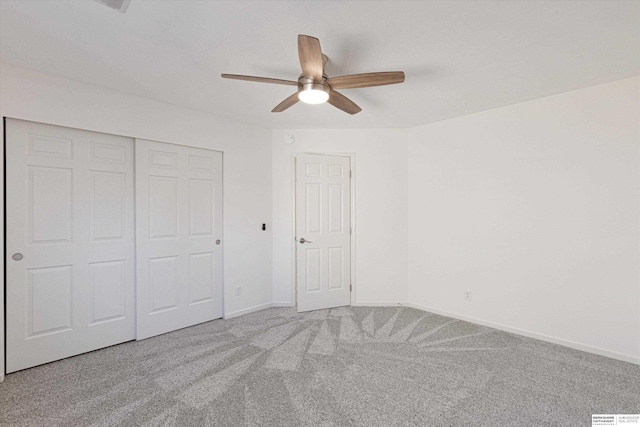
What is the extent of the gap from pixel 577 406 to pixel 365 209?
2715 millimetres

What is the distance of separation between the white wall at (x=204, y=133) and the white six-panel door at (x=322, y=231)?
0.48 m

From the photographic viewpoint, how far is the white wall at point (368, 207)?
395 centimetres

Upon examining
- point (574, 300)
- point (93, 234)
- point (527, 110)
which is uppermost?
point (527, 110)

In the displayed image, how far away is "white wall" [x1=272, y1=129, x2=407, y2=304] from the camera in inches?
156

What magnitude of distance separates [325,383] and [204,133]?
2.88 metres

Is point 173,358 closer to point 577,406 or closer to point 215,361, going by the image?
point 215,361

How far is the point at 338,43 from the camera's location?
1.94 metres

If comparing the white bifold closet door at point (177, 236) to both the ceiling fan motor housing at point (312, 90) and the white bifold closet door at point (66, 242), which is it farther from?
the ceiling fan motor housing at point (312, 90)

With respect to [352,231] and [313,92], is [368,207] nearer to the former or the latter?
[352,231]

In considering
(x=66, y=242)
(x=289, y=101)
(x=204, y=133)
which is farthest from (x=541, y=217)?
(x=66, y=242)

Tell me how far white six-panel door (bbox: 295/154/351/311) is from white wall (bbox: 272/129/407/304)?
0.14 metres

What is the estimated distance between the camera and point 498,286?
3.21 metres

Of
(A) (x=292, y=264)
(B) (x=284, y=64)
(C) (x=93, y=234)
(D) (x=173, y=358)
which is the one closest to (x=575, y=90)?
(B) (x=284, y=64)

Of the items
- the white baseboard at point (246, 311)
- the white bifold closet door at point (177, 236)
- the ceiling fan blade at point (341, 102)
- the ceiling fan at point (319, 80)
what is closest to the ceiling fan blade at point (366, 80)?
the ceiling fan at point (319, 80)
